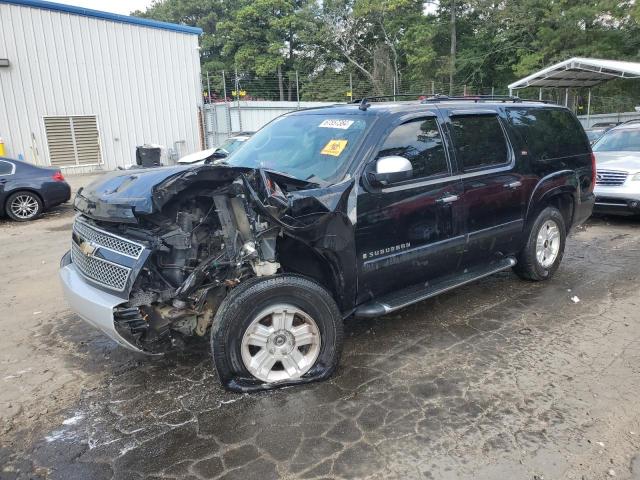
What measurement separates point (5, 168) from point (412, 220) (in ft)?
31.1

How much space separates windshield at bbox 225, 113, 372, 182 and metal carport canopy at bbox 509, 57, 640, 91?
15.1 meters

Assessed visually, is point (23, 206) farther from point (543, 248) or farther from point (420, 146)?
point (543, 248)

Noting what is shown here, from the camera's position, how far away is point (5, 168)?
397 inches

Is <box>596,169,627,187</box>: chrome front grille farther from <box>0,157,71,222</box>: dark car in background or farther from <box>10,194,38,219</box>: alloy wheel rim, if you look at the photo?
<box>10,194,38,219</box>: alloy wheel rim

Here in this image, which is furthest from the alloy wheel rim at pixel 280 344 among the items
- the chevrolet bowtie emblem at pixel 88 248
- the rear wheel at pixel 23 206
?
the rear wheel at pixel 23 206

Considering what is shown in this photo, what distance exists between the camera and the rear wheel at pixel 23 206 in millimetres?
10102

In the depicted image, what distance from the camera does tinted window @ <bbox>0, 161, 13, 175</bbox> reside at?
10055mm

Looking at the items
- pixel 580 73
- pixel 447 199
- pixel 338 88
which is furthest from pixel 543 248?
pixel 338 88

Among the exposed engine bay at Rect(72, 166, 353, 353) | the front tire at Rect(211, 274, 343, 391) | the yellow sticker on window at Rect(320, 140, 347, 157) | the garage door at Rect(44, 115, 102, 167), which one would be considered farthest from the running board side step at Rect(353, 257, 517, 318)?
the garage door at Rect(44, 115, 102, 167)

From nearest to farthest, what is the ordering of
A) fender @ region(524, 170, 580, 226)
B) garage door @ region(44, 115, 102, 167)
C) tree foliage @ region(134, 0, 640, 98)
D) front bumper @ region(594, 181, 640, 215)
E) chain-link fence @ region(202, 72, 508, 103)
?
fender @ region(524, 170, 580, 226) < front bumper @ region(594, 181, 640, 215) < garage door @ region(44, 115, 102, 167) < tree foliage @ region(134, 0, 640, 98) < chain-link fence @ region(202, 72, 508, 103)

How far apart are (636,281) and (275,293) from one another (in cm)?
448

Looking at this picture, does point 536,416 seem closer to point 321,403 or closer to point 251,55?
point 321,403

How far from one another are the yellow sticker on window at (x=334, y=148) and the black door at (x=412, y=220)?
29 cm

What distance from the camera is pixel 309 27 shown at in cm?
4078
